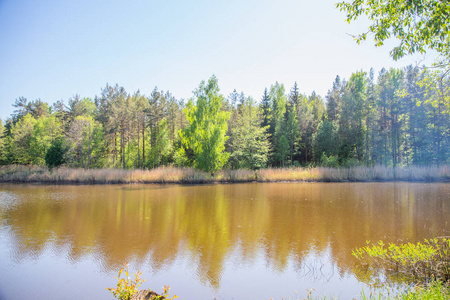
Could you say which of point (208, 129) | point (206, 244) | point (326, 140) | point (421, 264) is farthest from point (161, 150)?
point (421, 264)

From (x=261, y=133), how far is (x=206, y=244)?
27.3 meters

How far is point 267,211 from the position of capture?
12.5 metres

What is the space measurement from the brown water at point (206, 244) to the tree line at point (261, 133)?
17.3 m

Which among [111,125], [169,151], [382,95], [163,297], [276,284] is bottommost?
Result: [276,284]

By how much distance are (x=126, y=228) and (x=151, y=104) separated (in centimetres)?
3209

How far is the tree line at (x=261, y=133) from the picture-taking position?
30.1 meters

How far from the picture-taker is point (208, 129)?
1156 inches

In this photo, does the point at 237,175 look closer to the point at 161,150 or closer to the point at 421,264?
the point at 161,150

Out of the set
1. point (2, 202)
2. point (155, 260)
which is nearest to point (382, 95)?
point (155, 260)

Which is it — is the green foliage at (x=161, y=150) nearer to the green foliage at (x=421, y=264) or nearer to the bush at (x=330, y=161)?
the bush at (x=330, y=161)

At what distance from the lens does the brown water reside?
5.47 m

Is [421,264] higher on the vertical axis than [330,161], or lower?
lower

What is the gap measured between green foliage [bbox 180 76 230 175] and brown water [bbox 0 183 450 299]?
14673mm

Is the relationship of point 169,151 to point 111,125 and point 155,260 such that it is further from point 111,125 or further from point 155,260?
point 155,260
